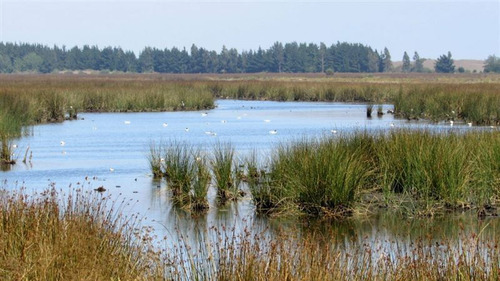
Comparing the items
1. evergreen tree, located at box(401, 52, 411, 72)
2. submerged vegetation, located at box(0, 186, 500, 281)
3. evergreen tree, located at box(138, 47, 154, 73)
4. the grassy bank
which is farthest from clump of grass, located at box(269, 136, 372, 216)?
evergreen tree, located at box(401, 52, 411, 72)

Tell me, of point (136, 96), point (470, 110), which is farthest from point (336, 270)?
point (136, 96)

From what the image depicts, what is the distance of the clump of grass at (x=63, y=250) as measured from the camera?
6.55m

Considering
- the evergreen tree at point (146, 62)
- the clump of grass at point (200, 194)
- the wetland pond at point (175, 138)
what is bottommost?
the wetland pond at point (175, 138)

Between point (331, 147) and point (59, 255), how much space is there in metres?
6.26

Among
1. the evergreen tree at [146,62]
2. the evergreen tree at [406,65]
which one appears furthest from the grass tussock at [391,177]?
the evergreen tree at [406,65]

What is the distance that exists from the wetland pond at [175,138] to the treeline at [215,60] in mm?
111421

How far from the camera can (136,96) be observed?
40688mm

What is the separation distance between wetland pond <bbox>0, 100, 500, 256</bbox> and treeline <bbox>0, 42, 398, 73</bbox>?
11142 cm

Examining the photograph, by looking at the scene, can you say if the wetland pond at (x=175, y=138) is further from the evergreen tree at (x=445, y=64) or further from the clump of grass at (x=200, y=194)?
the evergreen tree at (x=445, y=64)

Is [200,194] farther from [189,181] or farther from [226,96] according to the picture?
[226,96]

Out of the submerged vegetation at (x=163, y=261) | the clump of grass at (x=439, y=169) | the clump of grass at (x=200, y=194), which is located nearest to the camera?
the submerged vegetation at (x=163, y=261)

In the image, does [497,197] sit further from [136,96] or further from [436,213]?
[136,96]

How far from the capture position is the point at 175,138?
20.9 meters

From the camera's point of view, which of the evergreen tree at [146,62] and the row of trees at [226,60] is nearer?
the row of trees at [226,60]
